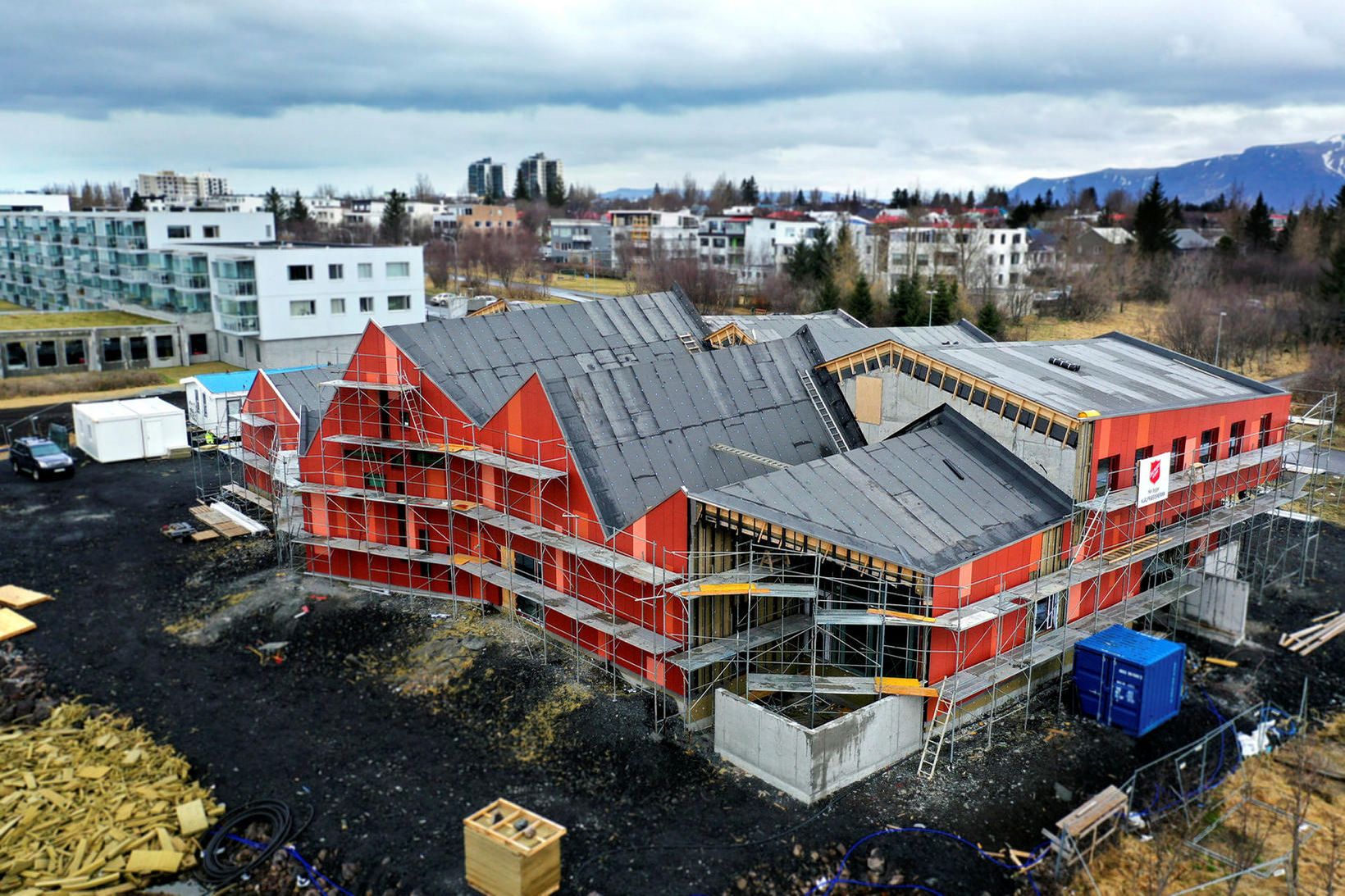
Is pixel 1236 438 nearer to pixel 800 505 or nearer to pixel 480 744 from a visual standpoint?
pixel 800 505

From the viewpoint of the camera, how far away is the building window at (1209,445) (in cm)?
2922

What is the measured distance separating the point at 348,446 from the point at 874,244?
75422 millimetres

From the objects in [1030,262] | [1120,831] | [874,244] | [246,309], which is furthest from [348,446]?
[1030,262]

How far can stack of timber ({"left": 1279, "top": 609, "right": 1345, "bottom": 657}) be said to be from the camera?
26.8 m

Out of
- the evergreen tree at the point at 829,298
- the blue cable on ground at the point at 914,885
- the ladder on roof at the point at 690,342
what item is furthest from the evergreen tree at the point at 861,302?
the blue cable on ground at the point at 914,885

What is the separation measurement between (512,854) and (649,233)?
115 metres

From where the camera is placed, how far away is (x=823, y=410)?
1222 inches

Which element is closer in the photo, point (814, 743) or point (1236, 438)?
point (814, 743)

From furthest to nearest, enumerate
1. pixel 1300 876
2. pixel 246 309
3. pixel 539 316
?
pixel 246 309 → pixel 539 316 → pixel 1300 876

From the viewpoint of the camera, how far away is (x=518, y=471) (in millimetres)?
26031

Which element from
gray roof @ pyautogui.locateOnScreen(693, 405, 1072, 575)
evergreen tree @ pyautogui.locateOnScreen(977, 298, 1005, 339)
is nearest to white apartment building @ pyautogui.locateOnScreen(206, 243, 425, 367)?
evergreen tree @ pyautogui.locateOnScreen(977, 298, 1005, 339)

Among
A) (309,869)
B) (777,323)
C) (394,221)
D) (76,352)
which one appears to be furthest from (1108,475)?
(394,221)

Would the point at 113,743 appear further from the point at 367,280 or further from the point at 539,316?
the point at 367,280

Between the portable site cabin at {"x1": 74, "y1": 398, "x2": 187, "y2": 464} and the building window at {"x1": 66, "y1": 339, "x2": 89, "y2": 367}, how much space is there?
73.3 ft
